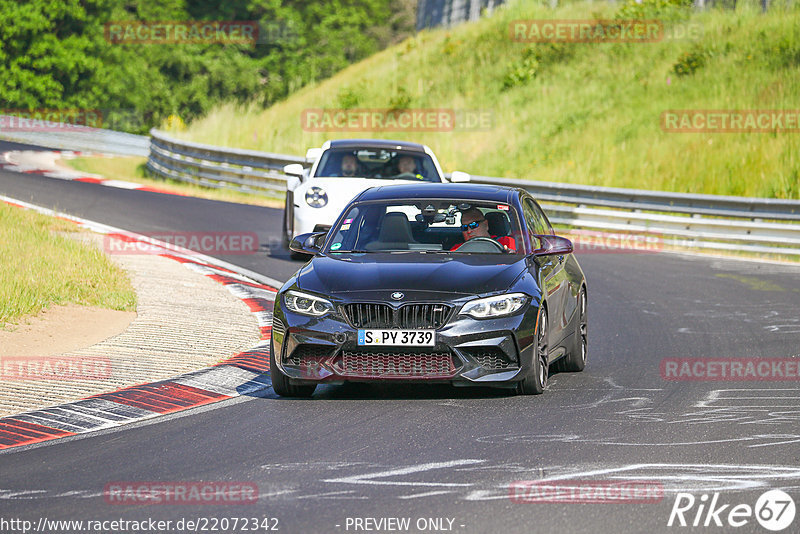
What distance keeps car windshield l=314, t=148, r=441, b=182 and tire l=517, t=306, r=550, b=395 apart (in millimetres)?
7948

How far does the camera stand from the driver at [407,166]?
17.1 meters

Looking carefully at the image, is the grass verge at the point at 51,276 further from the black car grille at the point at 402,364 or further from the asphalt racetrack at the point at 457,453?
the black car grille at the point at 402,364

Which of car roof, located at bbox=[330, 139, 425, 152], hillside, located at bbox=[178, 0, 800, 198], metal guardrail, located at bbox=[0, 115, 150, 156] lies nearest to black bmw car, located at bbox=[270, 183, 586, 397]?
car roof, located at bbox=[330, 139, 425, 152]

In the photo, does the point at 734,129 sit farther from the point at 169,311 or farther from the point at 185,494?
the point at 185,494

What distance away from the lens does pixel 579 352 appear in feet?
33.6

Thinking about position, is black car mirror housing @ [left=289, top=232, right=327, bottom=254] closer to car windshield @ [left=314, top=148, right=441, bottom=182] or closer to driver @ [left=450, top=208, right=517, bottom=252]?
driver @ [left=450, top=208, right=517, bottom=252]

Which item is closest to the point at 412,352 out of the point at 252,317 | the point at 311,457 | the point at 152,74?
the point at 311,457

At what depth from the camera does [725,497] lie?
6199 mm

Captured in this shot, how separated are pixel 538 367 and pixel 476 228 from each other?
1438 millimetres

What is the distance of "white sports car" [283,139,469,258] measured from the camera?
16438mm

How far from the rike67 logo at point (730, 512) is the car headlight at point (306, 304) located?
3233mm

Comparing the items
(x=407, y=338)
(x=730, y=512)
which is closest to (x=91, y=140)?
(x=407, y=338)

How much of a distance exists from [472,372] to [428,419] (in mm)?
533

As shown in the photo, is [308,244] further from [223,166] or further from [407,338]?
[223,166]
